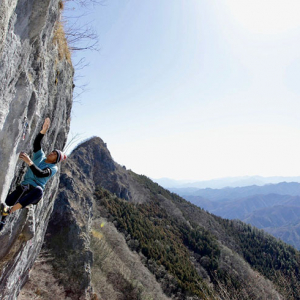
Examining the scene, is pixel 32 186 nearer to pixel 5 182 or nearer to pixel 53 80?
pixel 5 182

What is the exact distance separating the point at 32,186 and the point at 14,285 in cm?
422

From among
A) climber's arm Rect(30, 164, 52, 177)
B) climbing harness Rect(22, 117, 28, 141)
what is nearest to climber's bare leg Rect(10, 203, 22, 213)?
climber's arm Rect(30, 164, 52, 177)

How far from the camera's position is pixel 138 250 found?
29.9m

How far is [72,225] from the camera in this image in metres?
17.1

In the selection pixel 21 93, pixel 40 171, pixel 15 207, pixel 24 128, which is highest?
pixel 21 93

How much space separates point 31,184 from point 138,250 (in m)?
28.6

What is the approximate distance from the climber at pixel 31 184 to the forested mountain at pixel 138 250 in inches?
292

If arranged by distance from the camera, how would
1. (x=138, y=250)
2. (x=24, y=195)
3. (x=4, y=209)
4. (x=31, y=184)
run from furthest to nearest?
(x=138, y=250) → (x=31, y=184) → (x=24, y=195) → (x=4, y=209)

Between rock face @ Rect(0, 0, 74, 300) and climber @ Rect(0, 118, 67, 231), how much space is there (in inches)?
8.9

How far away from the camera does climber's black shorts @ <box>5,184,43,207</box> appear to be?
442 centimetres

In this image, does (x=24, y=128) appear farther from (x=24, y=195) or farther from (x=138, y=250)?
(x=138, y=250)

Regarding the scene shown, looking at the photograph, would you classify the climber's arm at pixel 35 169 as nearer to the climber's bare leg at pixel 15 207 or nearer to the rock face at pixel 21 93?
the rock face at pixel 21 93

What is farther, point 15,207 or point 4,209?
point 15,207

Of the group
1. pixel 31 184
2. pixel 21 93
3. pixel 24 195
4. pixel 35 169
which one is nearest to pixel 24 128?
pixel 21 93
